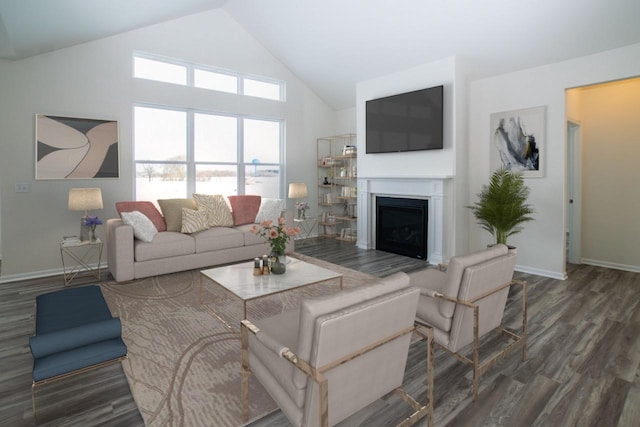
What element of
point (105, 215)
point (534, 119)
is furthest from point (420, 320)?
point (105, 215)

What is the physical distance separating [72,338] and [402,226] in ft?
16.2

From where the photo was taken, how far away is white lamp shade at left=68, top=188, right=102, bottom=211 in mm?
4492

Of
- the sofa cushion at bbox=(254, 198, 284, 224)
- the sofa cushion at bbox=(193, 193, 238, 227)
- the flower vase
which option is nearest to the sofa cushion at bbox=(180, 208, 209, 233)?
the sofa cushion at bbox=(193, 193, 238, 227)

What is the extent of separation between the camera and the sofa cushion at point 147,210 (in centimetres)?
491

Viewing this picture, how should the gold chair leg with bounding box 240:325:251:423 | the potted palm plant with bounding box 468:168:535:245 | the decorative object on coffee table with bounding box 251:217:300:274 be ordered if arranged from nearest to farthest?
1. the gold chair leg with bounding box 240:325:251:423
2. the decorative object on coffee table with bounding box 251:217:300:274
3. the potted palm plant with bounding box 468:168:535:245

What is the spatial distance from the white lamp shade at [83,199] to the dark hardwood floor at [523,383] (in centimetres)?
132

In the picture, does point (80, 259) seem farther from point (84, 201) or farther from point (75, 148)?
point (75, 148)

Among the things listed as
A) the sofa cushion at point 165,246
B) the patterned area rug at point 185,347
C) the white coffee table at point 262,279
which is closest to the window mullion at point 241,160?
the sofa cushion at point 165,246

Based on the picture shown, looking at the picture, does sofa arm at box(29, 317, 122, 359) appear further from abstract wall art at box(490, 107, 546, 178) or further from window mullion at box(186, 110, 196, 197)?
abstract wall art at box(490, 107, 546, 178)

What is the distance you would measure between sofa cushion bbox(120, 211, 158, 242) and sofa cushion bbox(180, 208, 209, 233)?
1.69 ft

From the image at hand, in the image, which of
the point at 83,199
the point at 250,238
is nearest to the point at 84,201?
the point at 83,199

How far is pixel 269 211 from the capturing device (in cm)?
605

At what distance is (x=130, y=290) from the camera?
4.19 m

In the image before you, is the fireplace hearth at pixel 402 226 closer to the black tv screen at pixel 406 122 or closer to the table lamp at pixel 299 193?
the black tv screen at pixel 406 122
